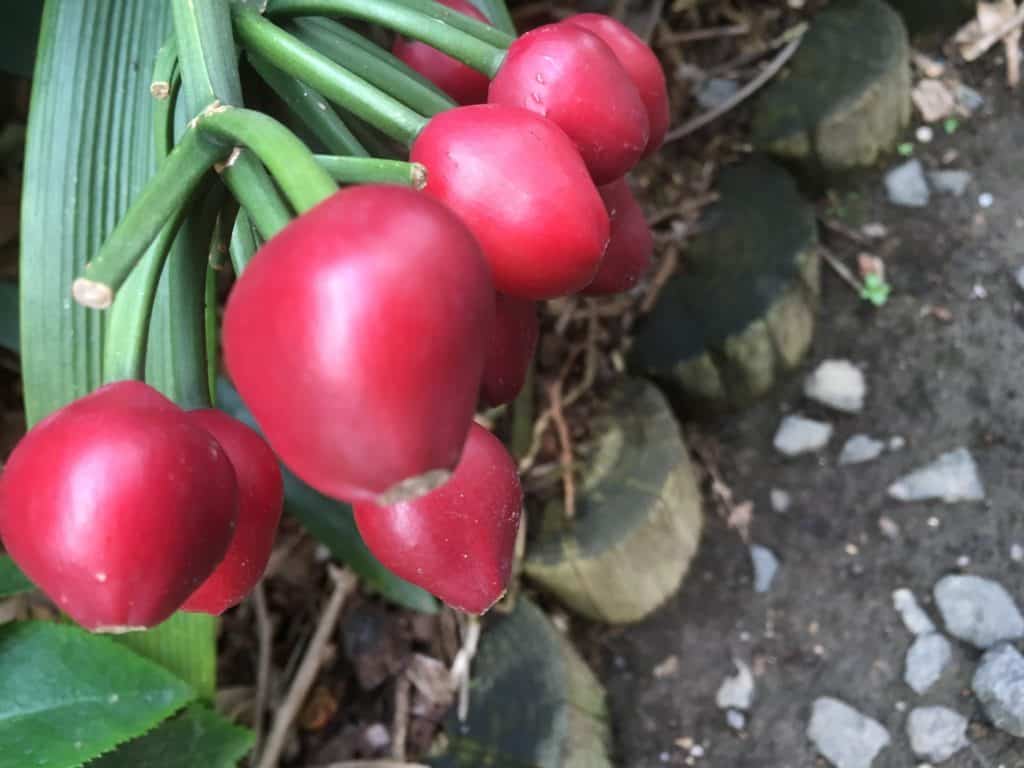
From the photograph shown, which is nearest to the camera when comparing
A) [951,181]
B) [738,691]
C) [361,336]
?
[361,336]

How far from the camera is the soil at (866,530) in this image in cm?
105

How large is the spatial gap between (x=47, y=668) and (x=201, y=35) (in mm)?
512

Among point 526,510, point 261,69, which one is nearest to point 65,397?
point 261,69

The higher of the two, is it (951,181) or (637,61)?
(637,61)

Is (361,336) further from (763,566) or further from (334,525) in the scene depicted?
(763,566)

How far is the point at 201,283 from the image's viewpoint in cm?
41

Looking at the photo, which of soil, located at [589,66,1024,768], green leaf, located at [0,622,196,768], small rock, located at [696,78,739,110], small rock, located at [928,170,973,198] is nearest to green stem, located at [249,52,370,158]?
green leaf, located at [0,622,196,768]

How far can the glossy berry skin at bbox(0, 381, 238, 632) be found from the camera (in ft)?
1.03

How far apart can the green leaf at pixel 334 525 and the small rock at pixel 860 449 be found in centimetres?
61

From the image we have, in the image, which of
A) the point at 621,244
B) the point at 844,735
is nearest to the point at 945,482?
the point at 844,735

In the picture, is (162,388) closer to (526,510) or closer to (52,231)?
(52,231)

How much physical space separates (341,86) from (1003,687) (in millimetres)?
907

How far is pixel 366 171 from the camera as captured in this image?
0.33 meters

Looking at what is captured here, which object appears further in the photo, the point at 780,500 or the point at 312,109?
the point at 780,500
